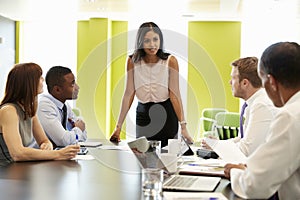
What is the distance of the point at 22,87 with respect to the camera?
90.4 inches

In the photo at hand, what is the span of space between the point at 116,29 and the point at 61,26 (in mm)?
1068

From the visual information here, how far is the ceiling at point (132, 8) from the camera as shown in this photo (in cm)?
634

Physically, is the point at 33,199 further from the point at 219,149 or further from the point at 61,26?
the point at 61,26

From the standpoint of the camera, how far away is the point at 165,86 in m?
2.80

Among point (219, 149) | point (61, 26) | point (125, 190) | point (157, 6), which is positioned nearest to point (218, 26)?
point (157, 6)

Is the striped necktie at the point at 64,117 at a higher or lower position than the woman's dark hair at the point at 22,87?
lower

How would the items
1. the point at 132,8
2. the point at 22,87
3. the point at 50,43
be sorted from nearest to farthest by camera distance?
the point at 22,87, the point at 132,8, the point at 50,43

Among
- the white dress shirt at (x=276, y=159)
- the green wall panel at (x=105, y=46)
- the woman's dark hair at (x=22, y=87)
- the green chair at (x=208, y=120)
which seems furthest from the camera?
the green wall panel at (x=105, y=46)

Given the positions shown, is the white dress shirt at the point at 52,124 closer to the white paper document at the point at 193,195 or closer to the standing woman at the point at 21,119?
the standing woman at the point at 21,119

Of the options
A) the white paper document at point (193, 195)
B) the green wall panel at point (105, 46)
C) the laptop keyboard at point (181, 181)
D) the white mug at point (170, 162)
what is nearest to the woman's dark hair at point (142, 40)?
the white mug at point (170, 162)

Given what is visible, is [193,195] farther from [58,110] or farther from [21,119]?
[58,110]

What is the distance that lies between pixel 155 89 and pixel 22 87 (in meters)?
0.88

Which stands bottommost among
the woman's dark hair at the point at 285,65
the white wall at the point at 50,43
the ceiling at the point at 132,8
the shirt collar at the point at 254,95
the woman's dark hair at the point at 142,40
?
the shirt collar at the point at 254,95

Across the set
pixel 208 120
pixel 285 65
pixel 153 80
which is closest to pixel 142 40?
pixel 153 80
